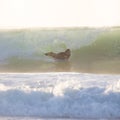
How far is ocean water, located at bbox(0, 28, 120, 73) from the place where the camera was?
2.56 metres

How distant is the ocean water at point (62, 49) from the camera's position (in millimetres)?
2557

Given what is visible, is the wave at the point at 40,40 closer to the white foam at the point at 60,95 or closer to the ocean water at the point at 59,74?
the ocean water at the point at 59,74

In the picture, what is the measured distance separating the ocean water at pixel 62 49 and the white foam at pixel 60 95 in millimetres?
52

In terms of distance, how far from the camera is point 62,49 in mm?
2570

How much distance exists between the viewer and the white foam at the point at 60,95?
8.16 feet

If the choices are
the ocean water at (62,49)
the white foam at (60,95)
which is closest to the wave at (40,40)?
the ocean water at (62,49)

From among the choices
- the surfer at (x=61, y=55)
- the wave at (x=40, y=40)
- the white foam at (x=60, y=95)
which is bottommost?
the white foam at (x=60, y=95)

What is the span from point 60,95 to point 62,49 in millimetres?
301

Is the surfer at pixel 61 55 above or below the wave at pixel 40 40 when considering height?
below

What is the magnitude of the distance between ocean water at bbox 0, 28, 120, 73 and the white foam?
52 mm

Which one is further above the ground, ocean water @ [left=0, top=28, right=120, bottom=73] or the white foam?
ocean water @ [left=0, top=28, right=120, bottom=73]

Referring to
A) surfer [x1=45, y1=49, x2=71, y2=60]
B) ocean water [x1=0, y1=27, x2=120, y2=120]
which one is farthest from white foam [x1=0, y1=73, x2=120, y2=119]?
surfer [x1=45, y1=49, x2=71, y2=60]

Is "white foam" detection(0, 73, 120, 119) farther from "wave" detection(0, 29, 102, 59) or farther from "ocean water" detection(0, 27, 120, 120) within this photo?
"wave" detection(0, 29, 102, 59)

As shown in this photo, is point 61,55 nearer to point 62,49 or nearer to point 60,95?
point 62,49
